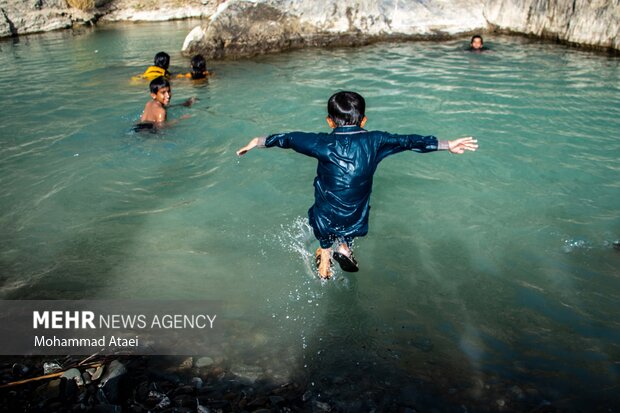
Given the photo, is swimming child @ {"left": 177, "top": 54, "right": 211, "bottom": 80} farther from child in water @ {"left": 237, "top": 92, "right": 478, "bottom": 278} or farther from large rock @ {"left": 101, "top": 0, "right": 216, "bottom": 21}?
large rock @ {"left": 101, "top": 0, "right": 216, "bottom": 21}

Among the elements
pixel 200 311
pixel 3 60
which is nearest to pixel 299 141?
pixel 200 311

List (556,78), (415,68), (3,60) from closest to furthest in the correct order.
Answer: (556,78) < (415,68) < (3,60)

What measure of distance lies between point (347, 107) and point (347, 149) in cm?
32

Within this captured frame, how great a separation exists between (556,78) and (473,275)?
6878 millimetres

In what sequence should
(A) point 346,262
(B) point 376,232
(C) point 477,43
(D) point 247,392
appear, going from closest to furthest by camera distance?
(D) point 247,392, (A) point 346,262, (B) point 376,232, (C) point 477,43

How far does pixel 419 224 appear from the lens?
4562mm

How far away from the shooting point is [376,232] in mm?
4449

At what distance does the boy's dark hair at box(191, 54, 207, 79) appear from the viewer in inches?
375

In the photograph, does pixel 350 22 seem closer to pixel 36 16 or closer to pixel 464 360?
pixel 464 360

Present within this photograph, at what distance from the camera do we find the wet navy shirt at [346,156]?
3256mm

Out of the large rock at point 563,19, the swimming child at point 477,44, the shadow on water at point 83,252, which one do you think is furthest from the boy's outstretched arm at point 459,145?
the large rock at point 563,19

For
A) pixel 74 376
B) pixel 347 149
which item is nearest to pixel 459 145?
pixel 347 149

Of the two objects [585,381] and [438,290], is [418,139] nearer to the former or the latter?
[438,290]

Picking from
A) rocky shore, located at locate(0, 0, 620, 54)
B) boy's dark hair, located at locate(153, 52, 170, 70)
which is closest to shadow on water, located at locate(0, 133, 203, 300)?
boy's dark hair, located at locate(153, 52, 170, 70)
